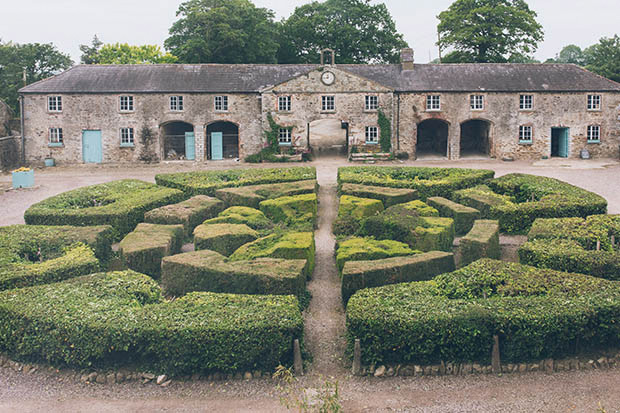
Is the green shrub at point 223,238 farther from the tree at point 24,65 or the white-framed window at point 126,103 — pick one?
the tree at point 24,65

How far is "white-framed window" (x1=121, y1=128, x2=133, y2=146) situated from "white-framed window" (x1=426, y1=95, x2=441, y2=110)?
66.5 ft

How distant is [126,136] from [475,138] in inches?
999

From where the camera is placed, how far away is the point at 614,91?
137 feet

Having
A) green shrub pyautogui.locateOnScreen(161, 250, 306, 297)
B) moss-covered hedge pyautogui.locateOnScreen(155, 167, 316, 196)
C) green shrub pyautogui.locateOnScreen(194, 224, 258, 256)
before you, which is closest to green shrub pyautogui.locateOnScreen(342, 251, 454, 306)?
green shrub pyautogui.locateOnScreen(161, 250, 306, 297)

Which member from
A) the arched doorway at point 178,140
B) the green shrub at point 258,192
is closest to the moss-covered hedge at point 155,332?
the green shrub at point 258,192

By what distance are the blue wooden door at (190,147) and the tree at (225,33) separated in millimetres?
13656

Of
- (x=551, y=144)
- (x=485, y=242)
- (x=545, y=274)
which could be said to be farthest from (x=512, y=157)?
(x=545, y=274)

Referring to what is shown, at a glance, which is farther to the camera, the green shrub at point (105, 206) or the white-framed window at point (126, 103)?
the white-framed window at point (126, 103)

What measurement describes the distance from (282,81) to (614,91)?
22.6 meters

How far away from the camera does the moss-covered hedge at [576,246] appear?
594 inches

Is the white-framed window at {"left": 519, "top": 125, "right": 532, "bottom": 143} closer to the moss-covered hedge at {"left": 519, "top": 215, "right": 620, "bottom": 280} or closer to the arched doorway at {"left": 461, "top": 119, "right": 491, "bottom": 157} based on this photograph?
the arched doorway at {"left": 461, "top": 119, "right": 491, "bottom": 157}

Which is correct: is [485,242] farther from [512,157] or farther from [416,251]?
[512,157]

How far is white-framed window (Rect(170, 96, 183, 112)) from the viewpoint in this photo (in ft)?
136

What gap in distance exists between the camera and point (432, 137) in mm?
46438
